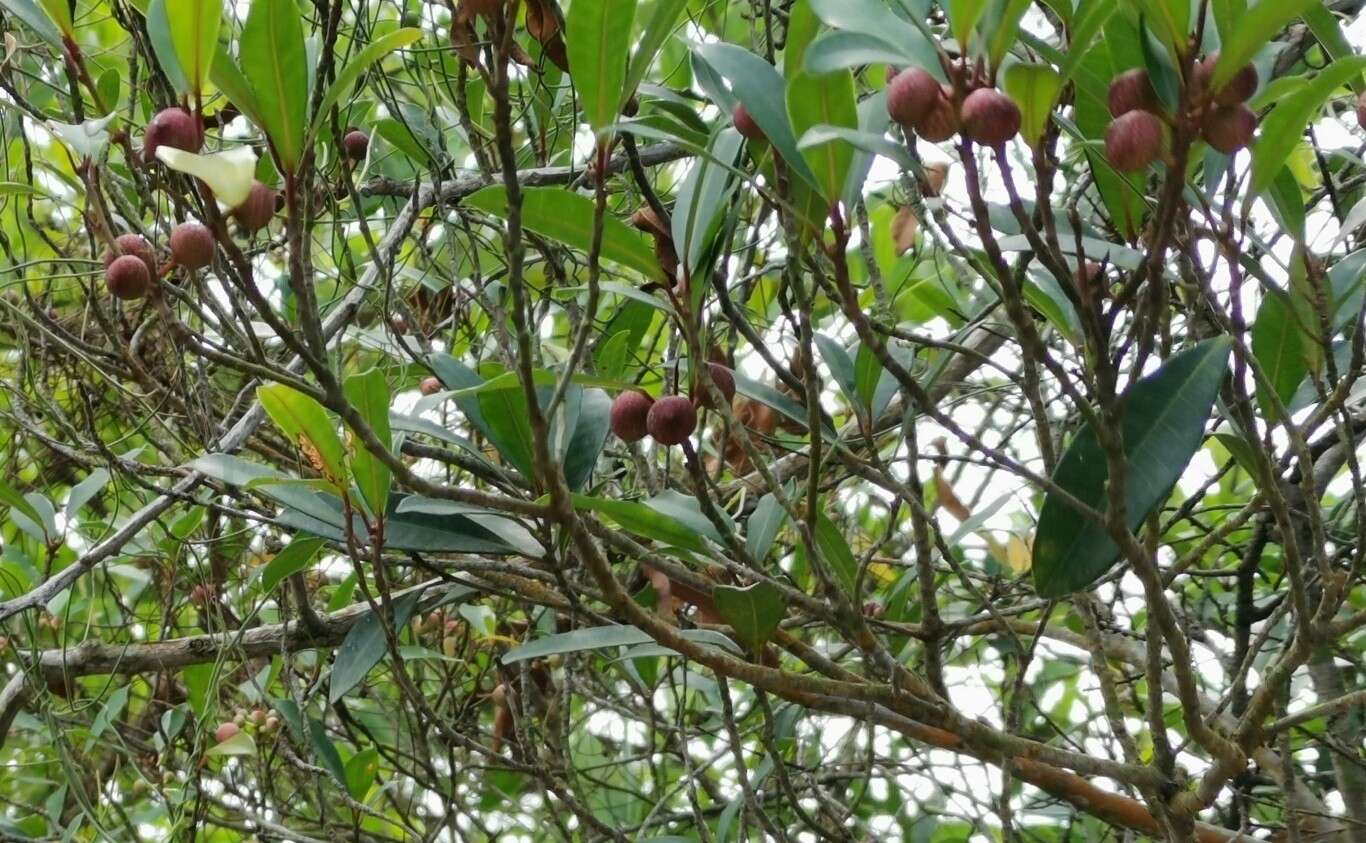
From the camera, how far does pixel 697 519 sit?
32.8 inches

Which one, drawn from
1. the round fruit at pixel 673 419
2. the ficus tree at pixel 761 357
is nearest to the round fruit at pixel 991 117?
the ficus tree at pixel 761 357

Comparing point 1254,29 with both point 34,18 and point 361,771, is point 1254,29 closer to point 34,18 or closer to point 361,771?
point 34,18

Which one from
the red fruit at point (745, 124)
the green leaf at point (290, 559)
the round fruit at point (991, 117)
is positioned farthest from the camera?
the green leaf at point (290, 559)

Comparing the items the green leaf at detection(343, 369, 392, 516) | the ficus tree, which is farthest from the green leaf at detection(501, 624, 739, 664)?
the green leaf at detection(343, 369, 392, 516)

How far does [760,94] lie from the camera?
74cm

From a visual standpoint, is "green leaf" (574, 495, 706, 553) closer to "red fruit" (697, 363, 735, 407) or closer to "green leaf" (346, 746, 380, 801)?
"red fruit" (697, 363, 735, 407)

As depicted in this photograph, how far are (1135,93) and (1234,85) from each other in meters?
0.04

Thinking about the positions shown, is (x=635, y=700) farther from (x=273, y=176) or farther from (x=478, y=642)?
(x=273, y=176)

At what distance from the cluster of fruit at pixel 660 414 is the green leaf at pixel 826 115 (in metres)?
0.14

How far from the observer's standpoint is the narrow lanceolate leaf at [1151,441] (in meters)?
0.74

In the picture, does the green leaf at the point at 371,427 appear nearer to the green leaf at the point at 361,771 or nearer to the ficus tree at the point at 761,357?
the ficus tree at the point at 761,357

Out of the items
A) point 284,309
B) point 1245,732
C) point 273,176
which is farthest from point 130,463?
point 1245,732

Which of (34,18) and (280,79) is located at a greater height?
(34,18)

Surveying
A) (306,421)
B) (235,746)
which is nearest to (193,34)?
(306,421)
